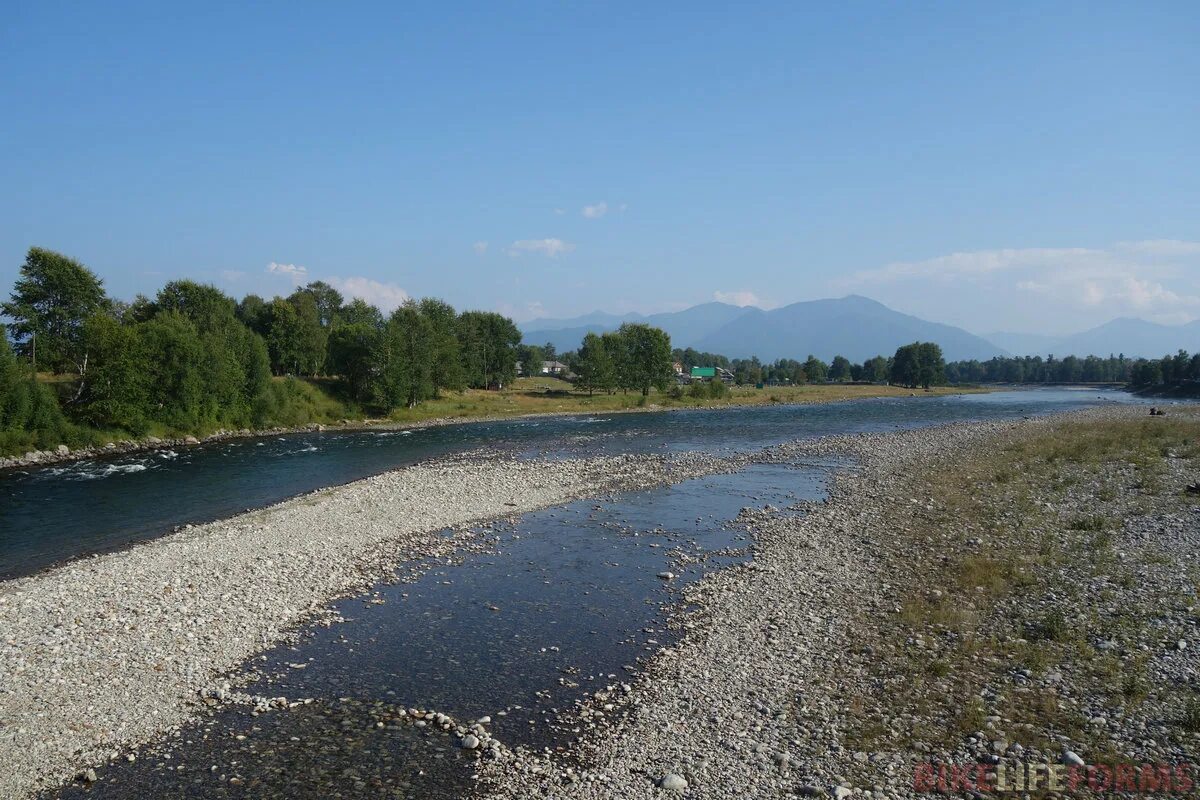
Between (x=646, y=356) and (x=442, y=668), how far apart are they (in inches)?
4007

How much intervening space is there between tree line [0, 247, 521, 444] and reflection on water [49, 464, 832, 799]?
47.5 m

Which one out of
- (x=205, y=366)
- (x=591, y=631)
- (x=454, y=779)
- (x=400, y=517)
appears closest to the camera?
(x=454, y=779)

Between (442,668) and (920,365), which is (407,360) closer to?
(442,668)

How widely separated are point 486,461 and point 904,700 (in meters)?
35.8

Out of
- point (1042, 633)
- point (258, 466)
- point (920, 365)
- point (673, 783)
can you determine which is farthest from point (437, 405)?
point (920, 365)

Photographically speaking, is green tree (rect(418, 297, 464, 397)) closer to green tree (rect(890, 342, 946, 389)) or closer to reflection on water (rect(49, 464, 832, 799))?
reflection on water (rect(49, 464, 832, 799))

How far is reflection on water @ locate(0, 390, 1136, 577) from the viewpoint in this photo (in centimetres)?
2734

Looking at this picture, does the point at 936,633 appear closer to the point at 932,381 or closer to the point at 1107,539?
the point at 1107,539

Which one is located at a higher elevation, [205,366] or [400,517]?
[205,366]

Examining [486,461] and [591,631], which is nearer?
[591,631]

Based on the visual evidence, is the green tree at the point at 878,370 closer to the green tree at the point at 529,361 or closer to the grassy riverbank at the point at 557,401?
the grassy riverbank at the point at 557,401

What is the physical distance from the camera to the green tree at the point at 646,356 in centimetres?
11369

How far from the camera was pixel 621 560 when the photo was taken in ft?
72.3

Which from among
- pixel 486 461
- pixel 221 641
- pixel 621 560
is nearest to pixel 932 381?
pixel 486 461
